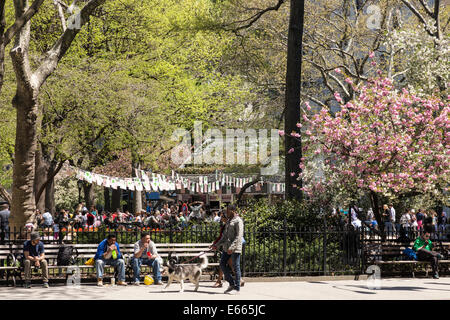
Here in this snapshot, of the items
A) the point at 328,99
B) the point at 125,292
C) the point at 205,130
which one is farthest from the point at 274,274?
the point at 205,130

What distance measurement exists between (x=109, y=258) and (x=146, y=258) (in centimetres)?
82

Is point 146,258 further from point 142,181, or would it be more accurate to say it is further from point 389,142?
point 142,181

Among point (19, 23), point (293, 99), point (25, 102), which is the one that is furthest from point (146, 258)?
point (293, 99)

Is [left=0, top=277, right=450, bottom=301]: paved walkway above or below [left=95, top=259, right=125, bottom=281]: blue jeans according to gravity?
below

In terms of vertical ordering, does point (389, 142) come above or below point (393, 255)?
above

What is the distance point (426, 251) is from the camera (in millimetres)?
15781

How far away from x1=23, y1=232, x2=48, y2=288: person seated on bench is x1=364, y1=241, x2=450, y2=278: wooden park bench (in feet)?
25.3

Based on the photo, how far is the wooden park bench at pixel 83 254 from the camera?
14398mm

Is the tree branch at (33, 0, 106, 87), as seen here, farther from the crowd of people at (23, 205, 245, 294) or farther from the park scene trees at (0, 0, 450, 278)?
the crowd of people at (23, 205, 245, 294)

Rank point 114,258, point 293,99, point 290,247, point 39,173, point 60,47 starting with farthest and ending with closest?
point 39,173 → point 293,99 → point 60,47 → point 290,247 → point 114,258

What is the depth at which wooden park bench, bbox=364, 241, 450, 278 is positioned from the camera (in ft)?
53.2

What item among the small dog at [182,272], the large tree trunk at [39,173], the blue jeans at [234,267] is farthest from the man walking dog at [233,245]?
the large tree trunk at [39,173]

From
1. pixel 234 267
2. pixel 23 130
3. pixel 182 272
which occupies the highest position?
pixel 23 130

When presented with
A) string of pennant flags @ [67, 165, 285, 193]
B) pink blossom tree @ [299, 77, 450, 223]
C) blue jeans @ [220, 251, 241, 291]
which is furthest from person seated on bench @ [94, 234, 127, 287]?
string of pennant flags @ [67, 165, 285, 193]
